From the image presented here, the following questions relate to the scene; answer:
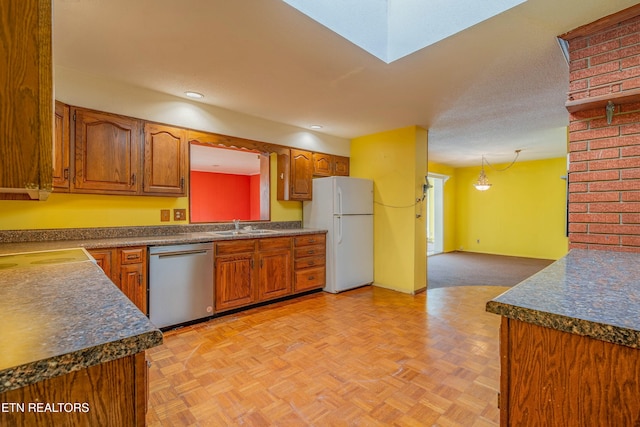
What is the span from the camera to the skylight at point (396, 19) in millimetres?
1749

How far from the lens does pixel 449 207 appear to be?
7723 millimetres

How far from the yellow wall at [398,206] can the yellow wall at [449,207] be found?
366 cm

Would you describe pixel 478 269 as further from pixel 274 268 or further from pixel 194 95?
pixel 194 95

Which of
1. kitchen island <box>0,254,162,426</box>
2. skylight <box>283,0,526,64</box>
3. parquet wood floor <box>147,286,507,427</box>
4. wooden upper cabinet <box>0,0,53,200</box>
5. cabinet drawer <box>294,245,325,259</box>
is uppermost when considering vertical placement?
skylight <box>283,0,526,64</box>

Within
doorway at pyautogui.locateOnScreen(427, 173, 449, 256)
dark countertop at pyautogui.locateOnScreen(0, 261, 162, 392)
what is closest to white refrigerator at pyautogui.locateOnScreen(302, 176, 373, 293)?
dark countertop at pyautogui.locateOnScreen(0, 261, 162, 392)

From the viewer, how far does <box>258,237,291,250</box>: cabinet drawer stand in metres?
3.30

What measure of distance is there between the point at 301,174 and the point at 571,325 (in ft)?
11.7

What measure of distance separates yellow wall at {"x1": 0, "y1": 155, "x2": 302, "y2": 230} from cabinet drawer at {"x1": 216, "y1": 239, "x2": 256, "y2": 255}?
604mm

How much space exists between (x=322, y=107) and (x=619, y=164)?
2.47 metres

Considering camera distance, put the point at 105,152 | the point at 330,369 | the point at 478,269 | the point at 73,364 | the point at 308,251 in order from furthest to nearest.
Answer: the point at 478,269 < the point at 308,251 < the point at 105,152 < the point at 330,369 < the point at 73,364

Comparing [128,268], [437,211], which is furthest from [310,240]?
[437,211]

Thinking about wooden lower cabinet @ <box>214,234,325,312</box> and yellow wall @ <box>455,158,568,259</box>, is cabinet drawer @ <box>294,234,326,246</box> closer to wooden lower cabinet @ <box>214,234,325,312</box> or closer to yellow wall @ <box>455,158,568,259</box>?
wooden lower cabinet @ <box>214,234,325,312</box>

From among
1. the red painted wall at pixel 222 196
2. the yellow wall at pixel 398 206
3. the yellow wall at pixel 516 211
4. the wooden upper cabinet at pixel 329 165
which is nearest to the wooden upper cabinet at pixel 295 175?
the wooden upper cabinet at pixel 329 165

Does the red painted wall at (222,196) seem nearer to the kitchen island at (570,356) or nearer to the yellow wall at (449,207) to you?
the yellow wall at (449,207)
